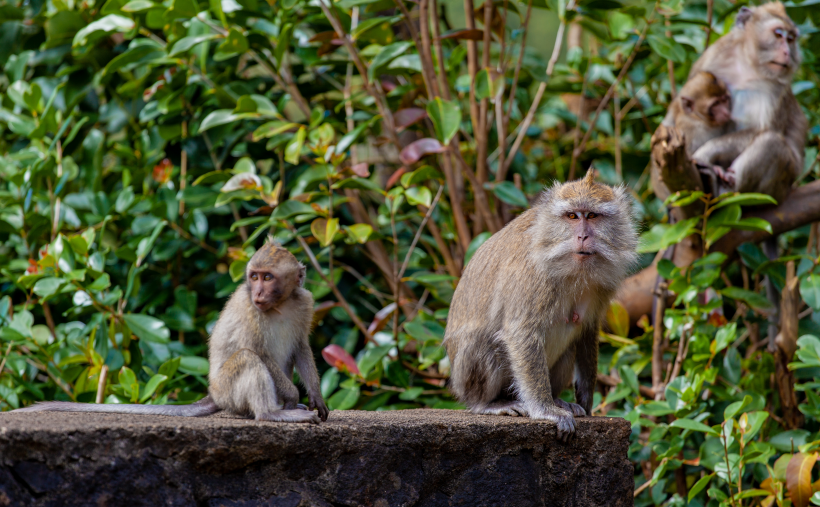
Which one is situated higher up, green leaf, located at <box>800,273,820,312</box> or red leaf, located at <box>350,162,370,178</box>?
red leaf, located at <box>350,162,370,178</box>

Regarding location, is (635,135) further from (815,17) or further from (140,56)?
(140,56)

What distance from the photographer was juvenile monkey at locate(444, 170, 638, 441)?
323 cm

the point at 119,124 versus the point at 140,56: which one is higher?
the point at 140,56

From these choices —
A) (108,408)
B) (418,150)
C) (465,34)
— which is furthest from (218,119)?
(108,408)

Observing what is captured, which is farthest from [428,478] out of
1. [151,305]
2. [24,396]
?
[151,305]

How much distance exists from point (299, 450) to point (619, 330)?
9.71 feet

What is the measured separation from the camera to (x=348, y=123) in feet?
18.4

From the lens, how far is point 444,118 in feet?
14.4

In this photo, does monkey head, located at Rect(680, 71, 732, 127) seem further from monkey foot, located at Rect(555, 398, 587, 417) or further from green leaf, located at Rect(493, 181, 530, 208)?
monkey foot, located at Rect(555, 398, 587, 417)

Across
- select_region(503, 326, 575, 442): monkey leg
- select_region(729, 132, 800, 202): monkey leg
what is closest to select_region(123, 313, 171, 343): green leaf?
select_region(503, 326, 575, 442): monkey leg

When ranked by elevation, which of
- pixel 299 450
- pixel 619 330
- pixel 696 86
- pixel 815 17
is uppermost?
pixel 815 17

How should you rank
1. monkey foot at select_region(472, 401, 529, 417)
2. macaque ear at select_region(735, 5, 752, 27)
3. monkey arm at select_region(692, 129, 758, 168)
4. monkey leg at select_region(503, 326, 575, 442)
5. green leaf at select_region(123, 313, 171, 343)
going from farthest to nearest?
1. macaque ear at select_region(735, 5, 752, 27)
2. monkey arm at select_region(692, 129, 758, 168)
3. green leaf at select_region(123, 313, 171, 343)
4. monkey foot at select_region(472, 401, 529, 417)
5. monkey leg at select_region(503, 326, 575, 442)

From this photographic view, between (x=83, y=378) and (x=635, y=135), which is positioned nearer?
(x=83, y=378)

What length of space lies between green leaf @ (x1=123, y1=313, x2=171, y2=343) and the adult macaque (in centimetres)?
357
